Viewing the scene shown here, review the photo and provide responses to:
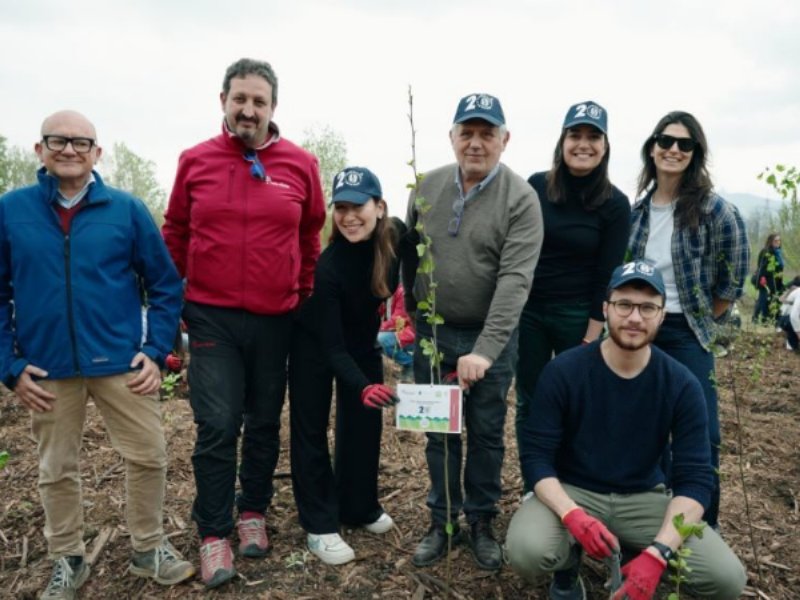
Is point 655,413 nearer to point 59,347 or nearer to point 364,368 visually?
point 364,368

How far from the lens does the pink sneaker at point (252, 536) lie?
11.4ft

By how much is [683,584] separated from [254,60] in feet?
11.0

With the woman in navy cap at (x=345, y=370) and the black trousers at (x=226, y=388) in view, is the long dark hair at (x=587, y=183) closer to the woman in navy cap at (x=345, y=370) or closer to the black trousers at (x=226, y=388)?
the woman in navy cap at (x=345, y=370)

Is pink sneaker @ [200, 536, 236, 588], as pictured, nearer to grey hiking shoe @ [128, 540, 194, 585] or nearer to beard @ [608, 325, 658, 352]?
grey hiking shoe @ [128, 540, 194, 585]

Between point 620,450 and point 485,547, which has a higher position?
point 620,450

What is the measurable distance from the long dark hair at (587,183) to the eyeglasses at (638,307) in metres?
0.78

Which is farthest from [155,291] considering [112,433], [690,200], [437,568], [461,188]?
[690,200]

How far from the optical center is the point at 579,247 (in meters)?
3.43

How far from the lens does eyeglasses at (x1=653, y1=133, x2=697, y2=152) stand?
3.28 metres

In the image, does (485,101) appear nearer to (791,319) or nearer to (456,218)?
(456,218)

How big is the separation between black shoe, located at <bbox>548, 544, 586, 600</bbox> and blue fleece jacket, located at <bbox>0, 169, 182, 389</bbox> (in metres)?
2.29

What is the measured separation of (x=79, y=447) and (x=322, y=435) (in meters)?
1.22

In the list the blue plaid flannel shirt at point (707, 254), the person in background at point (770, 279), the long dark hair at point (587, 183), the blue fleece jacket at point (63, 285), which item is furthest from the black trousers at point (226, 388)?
the person in background at point (770, 279)

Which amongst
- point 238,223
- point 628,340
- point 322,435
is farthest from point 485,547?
point 238,223
